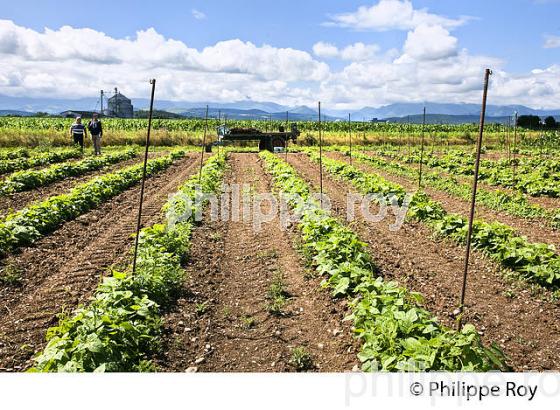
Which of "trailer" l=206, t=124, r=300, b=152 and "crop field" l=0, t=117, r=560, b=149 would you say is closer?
"crop field" l=0, t=117, r=560, b=149

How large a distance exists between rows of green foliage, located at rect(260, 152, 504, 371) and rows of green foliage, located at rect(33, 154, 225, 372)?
2.05 metres

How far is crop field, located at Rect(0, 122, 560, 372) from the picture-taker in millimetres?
4762

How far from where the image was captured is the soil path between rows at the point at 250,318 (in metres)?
5.03

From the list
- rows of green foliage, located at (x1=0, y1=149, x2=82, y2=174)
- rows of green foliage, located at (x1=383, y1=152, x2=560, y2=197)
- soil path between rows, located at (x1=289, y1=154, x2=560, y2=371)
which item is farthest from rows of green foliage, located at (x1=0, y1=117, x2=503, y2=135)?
soil path between rows, located at (x1=289, y1=154, x2=560, y2=371)

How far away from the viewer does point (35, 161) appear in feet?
60.4

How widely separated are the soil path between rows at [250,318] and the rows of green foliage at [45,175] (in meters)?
6.91

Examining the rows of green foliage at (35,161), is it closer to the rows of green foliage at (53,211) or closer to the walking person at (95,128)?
the walking person at (95,128)

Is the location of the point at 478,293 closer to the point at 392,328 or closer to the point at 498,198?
the point at 392,328

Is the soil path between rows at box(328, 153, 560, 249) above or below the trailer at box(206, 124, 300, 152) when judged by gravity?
below

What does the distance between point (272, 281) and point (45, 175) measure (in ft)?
33.3

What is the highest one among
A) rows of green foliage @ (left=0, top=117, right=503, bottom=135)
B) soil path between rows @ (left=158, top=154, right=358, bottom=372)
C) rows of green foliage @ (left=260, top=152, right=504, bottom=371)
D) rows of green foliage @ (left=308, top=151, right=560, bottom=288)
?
rows of green foliage @ (left=0, top=117, right=503, bottom=135)

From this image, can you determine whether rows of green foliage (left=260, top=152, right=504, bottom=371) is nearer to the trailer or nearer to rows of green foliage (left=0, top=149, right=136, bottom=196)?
rows of green foliage (left=0, top=149, right=136, bottom=196)

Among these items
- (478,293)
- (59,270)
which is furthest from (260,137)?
(478,293)

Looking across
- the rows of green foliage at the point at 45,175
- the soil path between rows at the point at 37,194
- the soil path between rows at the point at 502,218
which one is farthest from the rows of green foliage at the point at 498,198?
the rows of green foliage at the point at 45,175
